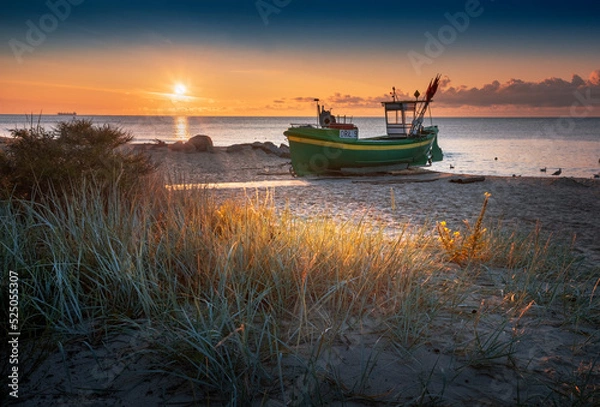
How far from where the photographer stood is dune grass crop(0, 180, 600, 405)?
2482 mm

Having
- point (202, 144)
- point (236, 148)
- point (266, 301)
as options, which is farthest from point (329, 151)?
point (266, 301)

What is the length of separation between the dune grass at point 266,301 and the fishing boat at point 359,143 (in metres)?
12.9

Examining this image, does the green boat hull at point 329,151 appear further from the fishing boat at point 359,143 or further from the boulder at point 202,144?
the boulder at point 202,144

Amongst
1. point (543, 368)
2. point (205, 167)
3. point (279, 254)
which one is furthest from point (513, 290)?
point (205, 167)

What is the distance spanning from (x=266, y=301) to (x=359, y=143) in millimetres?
14664

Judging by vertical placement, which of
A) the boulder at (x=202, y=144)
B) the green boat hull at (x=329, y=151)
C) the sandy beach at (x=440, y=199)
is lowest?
the sandy beach at (x=440, y=199)

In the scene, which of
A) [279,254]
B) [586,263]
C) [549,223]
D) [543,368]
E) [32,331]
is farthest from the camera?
[549,223]

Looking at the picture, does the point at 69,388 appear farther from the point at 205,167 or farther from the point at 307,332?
the point at 205,167

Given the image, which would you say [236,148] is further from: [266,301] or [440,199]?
[266,301]

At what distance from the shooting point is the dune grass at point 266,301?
248 centimetres

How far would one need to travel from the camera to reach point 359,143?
17.4 metres

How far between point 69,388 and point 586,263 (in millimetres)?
5933

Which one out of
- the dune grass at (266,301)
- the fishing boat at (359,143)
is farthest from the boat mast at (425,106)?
the dune grass at (266,301)

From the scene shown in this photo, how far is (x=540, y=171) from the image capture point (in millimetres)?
26031
